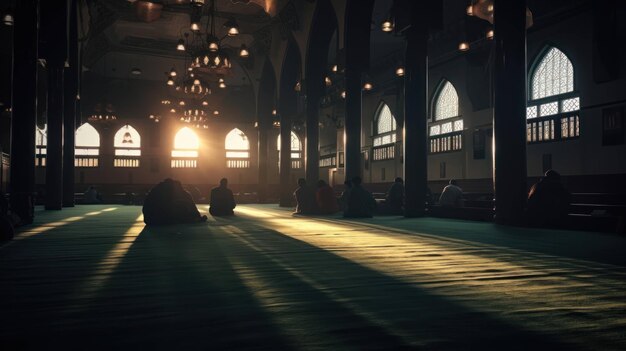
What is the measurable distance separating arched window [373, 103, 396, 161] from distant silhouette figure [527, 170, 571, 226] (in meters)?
13.6

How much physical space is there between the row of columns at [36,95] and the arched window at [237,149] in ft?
35.7

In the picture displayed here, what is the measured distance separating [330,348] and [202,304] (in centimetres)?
90

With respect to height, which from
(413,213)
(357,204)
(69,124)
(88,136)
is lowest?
(413,213)

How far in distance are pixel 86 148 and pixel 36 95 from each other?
1675 centimetres

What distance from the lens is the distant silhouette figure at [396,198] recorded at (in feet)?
35.7

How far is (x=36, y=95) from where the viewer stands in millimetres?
8180

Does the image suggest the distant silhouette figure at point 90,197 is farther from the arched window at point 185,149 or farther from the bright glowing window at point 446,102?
the bright glowing window at point 446,102

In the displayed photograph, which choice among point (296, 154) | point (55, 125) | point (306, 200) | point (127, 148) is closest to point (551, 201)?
point (306, 200)

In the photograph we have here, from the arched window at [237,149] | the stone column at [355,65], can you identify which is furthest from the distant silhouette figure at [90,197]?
the stone column at [355,65]

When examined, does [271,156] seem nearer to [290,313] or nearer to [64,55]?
[64,55]

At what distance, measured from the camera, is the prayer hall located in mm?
2086

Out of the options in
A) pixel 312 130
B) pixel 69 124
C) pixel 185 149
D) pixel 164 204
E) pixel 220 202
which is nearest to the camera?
pixel 164 204

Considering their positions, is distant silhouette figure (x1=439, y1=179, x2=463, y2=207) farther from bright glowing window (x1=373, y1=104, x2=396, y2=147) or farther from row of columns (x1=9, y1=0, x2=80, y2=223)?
bright glowing window (x1=373, y1=104, x2=396, y2=147)

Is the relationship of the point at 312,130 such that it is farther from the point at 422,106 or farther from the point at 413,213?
the point at 413,213
